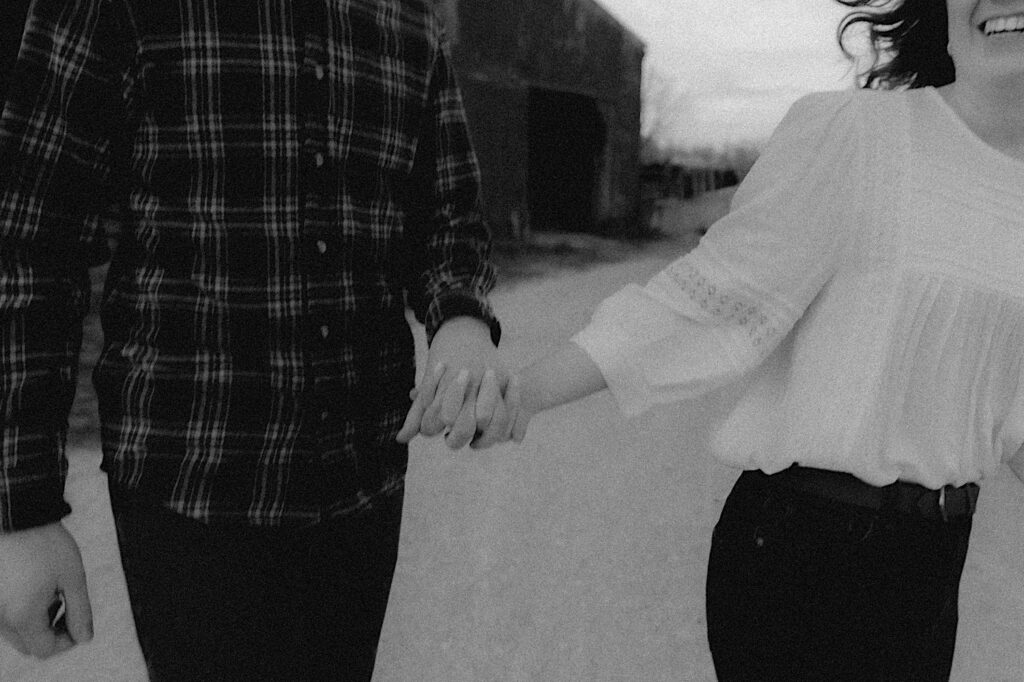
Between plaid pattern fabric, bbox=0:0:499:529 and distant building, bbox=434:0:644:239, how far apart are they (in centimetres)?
660

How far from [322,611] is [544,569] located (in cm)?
169

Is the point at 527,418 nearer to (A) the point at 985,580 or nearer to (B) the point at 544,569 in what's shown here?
(B) the point at 544,569

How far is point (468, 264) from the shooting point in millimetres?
1057

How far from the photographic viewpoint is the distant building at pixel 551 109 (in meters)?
7.80

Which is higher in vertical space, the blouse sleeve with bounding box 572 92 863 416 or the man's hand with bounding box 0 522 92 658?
the blouse sleeve with bounding box 572 92 863 416

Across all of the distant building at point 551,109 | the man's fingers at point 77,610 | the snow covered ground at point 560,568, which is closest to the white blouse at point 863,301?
the man's fingers at point 77,610

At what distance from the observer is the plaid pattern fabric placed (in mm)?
802

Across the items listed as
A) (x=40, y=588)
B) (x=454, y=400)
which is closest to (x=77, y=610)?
(x=40, y=588)

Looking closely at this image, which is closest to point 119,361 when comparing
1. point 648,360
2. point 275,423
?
point 275,423

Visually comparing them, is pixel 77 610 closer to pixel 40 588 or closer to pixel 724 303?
pixel 40 588

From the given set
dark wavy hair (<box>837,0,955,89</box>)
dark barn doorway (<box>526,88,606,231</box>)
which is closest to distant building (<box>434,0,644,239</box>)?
dark barn doorway (<box>526,88,606,231</box>)

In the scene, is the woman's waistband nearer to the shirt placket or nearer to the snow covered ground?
the shirt placket

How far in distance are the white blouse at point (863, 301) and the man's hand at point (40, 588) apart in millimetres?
597

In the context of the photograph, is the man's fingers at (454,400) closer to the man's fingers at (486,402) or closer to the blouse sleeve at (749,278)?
the man's fingers at (486,402)
